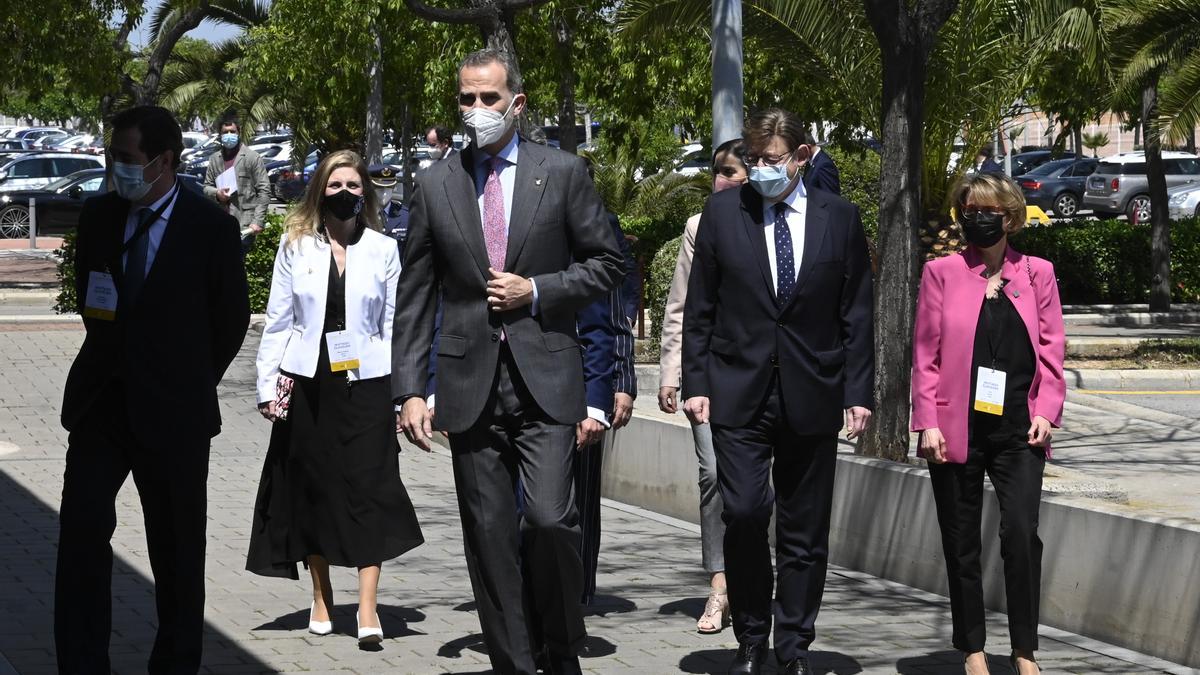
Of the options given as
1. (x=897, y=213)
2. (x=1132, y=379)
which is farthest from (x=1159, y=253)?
(x=897, y=213)

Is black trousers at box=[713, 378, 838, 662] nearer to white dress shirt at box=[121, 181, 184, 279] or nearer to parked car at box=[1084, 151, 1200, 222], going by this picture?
white dress shirt at box=[121, 181, 184, 279]

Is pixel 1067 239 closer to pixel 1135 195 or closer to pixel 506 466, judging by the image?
pixel 506 466

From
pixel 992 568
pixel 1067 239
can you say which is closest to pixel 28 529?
pixel 992 568

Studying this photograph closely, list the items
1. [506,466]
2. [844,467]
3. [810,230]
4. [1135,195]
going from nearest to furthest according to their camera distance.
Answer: [506,466], [810,230], [844,467], [1135,195]

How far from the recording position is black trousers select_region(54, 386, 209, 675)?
5656 mm

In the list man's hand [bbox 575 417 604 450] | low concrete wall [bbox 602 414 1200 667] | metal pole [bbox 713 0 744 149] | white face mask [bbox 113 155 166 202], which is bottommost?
low concrete wall [bbox 602 414 1200 667]

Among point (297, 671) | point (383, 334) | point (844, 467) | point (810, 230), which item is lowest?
point (297, 671)

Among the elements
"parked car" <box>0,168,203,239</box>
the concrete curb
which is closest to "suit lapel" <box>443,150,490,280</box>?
→ the concrete curb

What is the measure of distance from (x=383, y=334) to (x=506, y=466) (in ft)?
5.48

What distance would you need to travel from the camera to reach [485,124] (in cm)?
539

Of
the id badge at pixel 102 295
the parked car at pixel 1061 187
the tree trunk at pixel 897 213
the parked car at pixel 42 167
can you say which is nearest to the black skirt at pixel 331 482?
Result: the id badge at pixel 102 295

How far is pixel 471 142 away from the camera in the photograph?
5.52 meters

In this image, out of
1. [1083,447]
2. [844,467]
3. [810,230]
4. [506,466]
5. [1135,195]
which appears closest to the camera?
[506,466]

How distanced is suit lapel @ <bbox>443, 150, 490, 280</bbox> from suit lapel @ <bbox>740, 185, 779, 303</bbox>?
1080 mm
